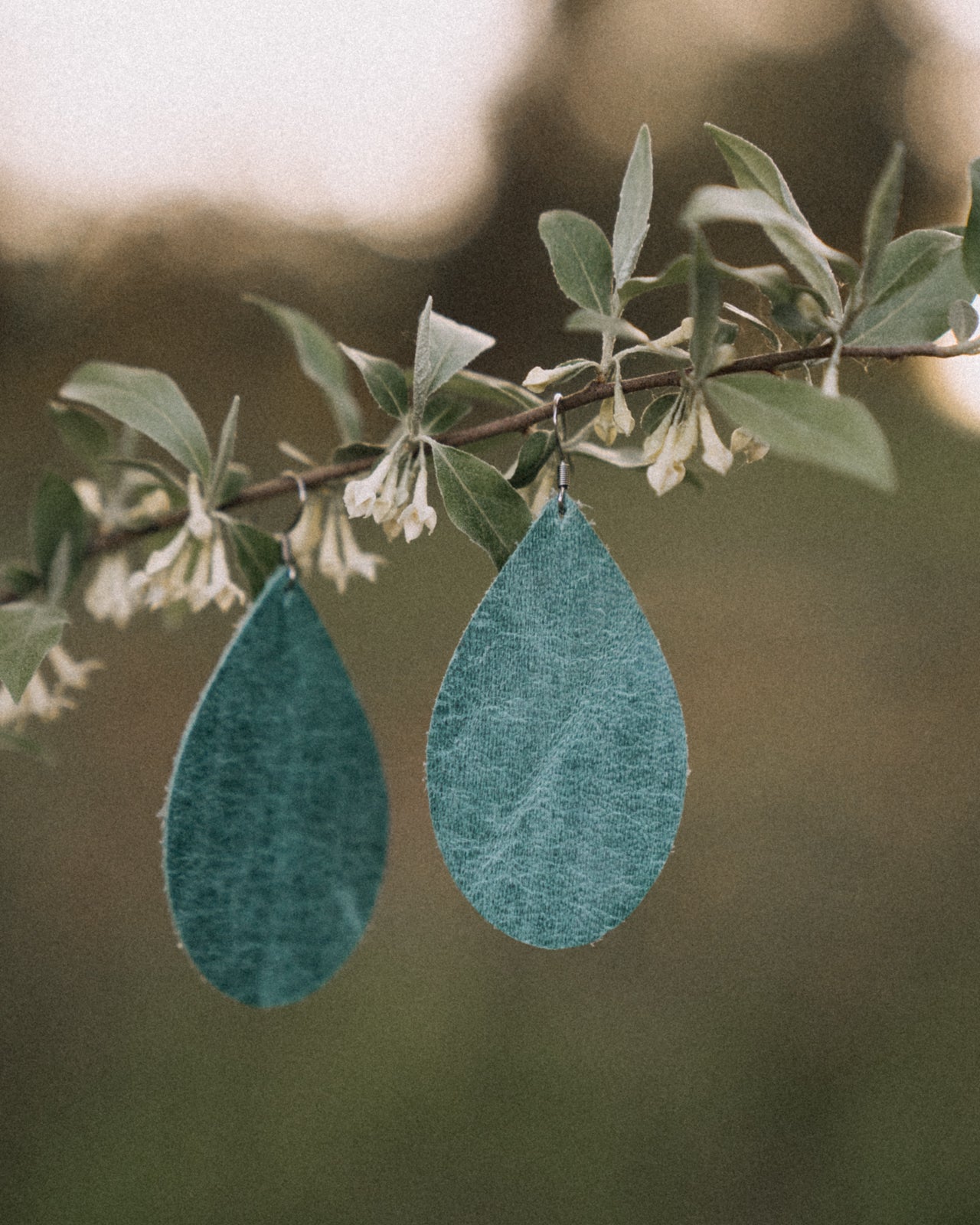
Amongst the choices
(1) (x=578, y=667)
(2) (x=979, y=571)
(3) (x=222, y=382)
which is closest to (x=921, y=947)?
(2) (x=979, y=571)

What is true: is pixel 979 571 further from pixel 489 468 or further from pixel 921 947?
pixel 489 468

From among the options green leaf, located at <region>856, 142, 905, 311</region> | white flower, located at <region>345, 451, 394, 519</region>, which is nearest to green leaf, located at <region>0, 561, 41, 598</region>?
white flower, located at <region>345, 451, 394, 519</region>

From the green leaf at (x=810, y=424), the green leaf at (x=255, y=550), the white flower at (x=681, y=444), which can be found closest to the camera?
the green leaf at (x=810, y=424)

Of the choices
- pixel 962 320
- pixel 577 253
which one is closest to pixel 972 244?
pixel 962 320

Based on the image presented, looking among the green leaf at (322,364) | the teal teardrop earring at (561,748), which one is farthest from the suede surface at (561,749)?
the green leaf at (322,364)

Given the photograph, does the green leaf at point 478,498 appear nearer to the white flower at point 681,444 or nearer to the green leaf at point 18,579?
the white flower at point 681,444

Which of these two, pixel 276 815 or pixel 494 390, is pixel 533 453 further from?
pixel 276 815
